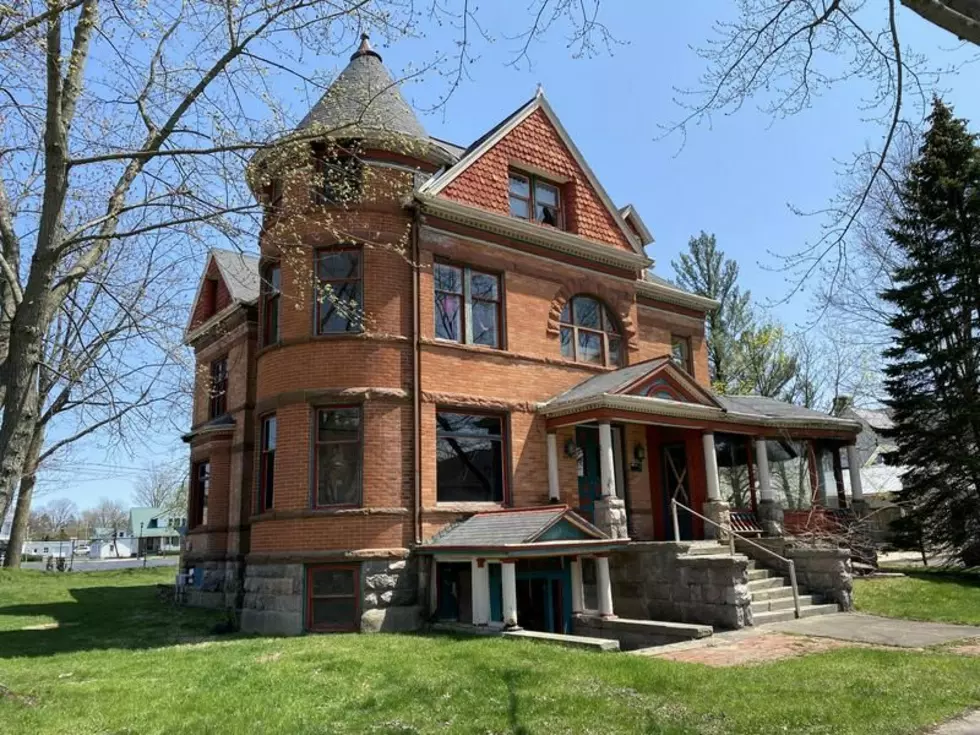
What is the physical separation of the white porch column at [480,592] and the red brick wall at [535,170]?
803 centimetres

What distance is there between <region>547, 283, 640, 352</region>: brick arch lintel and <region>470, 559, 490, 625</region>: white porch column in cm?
657

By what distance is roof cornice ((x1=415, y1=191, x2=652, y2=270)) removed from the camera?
50.9 ft

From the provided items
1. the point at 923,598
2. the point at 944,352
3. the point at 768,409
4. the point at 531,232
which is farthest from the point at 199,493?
the point at 944,352

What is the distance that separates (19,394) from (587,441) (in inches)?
485

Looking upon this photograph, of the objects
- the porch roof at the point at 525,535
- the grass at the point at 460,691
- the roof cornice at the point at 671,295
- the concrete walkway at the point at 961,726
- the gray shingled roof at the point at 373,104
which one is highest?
the gray shingled roof at the point at 373,104

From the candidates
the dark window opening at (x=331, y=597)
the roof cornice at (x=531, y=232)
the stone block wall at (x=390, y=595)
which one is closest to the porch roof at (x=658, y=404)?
the roof cornice at (x=531, y=232)

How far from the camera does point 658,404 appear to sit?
1591 cm

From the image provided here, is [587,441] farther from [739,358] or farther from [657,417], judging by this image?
[739,358]

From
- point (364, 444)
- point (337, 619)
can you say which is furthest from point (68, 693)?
point (364, 444)

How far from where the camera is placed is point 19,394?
7.46 meters

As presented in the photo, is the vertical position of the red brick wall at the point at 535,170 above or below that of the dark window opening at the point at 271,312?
above

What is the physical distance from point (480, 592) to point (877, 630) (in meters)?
6.59

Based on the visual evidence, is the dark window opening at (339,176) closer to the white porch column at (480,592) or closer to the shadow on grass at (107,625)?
→ the white porch column at (480,592)

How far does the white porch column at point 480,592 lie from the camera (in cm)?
1239
